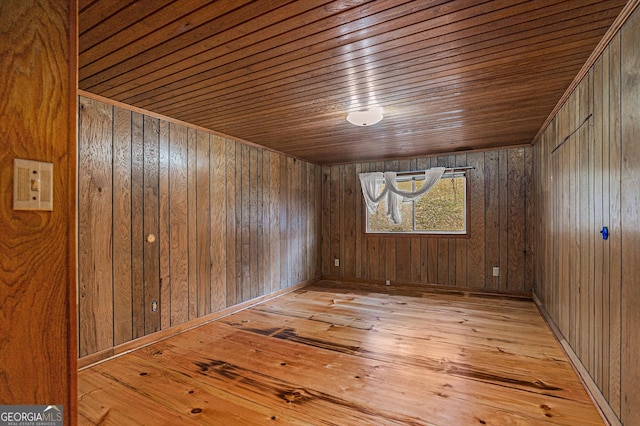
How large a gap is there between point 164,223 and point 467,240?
13.5 feet

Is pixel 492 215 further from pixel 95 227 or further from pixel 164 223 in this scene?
pixel 95 227

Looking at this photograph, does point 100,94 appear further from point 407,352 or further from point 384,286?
point 384,286

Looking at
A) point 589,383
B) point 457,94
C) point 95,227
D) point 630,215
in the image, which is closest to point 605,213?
point 630,215

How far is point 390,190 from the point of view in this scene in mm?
5098

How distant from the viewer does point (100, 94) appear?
251cm

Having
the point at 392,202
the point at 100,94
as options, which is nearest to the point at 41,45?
the point at 100,94

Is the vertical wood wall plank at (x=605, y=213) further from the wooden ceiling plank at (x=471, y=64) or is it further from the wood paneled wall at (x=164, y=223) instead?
the wood paneled wall at (x=164, y=223)

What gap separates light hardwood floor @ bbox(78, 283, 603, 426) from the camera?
184 cm

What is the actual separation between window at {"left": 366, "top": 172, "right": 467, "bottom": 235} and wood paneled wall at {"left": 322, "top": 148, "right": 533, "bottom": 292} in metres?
0.13

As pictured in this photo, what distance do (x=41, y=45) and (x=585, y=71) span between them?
2894mm

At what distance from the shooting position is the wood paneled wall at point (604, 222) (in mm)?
1471

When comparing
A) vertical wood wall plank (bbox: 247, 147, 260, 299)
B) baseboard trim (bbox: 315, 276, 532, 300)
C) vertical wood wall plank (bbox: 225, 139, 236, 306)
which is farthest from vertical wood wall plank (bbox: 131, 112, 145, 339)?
baseboard trim (bbox: 315, 276, 532, 300)

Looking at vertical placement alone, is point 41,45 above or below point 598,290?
above

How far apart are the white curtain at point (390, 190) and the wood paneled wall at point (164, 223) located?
1.55m
